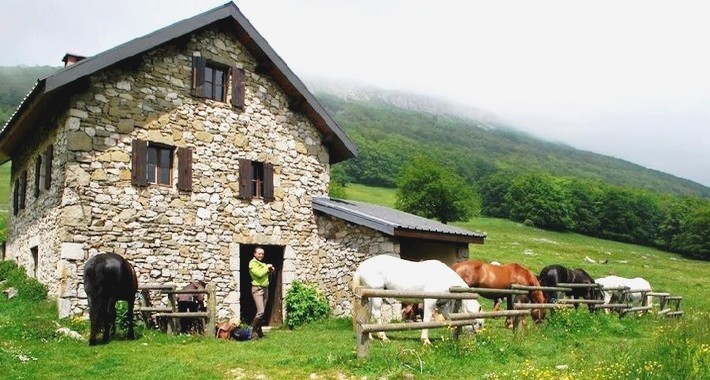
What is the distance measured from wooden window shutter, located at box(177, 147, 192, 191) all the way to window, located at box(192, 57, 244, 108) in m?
1.74

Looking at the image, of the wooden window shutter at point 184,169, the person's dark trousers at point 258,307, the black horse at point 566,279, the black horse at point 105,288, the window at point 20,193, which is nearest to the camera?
the black horse at point 105,288

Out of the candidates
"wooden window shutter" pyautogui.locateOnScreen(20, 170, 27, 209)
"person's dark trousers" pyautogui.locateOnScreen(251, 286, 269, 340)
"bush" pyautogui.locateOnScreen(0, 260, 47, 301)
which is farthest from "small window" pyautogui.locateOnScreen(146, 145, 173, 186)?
"wooden window shutter" pyautogui.locateOnScreen(20, 170, 27, 209)

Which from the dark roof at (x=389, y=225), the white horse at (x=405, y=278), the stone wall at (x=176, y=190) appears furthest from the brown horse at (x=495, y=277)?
the stone wall at (x=176, y=190)

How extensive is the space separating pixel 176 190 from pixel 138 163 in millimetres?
1252

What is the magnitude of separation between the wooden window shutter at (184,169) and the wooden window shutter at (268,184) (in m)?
2.47

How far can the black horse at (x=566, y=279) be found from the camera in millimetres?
17281

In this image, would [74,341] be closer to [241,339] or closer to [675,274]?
[241,339]

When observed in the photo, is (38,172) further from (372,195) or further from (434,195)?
(372,195)

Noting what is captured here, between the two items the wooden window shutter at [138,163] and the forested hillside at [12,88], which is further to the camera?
the forested hillside at [12,88]

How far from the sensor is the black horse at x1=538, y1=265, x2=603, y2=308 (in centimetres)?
1728

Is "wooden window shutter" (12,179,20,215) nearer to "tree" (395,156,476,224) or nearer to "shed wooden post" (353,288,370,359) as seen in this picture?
"shed wooden post" (353,288,370,359)

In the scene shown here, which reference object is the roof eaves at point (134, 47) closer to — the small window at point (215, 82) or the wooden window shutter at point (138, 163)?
the small window at point (215, 82)

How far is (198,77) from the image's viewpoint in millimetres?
16609

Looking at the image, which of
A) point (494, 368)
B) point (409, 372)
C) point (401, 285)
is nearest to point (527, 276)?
point (401, 285)
